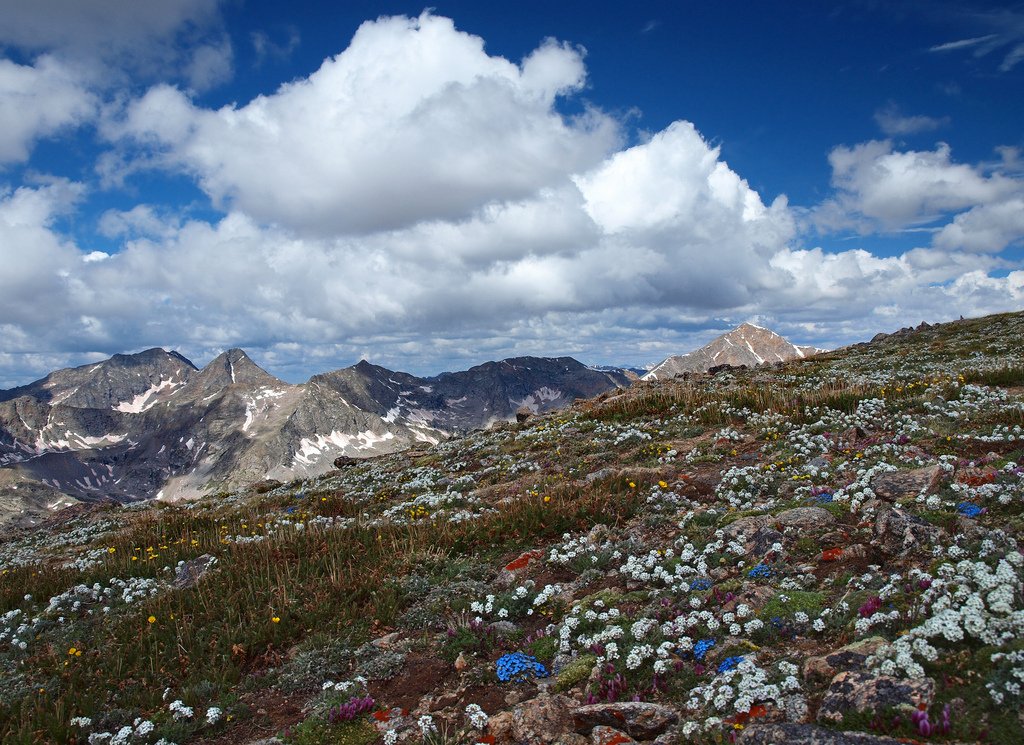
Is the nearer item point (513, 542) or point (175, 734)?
point (175, 734)

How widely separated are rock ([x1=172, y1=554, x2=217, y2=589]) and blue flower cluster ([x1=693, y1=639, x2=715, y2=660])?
10062mm

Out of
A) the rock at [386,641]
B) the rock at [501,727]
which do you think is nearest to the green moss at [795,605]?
the rock at [501,727]

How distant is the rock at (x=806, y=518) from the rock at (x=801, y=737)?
16.6 feet

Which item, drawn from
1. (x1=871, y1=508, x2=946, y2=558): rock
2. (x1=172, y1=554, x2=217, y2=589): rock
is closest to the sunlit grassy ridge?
(x1=871, y1=508, x2=946, y2=558): rock

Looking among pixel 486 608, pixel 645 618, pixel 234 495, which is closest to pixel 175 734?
pixel 486 608

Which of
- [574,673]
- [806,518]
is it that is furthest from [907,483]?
[574,673]

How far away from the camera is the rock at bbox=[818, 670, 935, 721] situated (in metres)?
4.66

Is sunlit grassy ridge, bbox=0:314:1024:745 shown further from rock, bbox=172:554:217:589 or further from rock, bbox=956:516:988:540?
rock, bbox=172:554:217:589

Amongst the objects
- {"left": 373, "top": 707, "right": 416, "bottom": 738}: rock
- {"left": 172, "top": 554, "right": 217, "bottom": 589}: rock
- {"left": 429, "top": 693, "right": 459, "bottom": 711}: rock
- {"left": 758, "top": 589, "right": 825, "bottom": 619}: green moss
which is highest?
{"left": 758, "top": 589, "right": 825, "bottom": 619}: green moss

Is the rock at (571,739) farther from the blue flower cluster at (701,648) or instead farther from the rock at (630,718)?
the blue flower cluster at (701,648)

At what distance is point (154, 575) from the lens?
12.5 m

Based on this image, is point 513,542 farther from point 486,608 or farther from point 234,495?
point 234,495

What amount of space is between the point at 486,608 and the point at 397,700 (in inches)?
83.3

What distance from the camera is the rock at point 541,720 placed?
5719 mm
